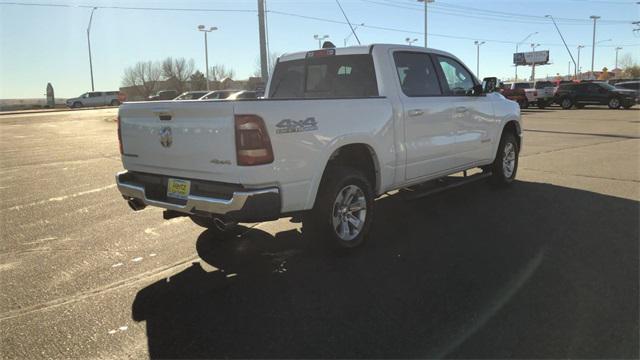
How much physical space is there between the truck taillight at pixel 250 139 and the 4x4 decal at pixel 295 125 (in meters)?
0.15

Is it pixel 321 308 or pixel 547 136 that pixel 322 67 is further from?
pixel 547 136

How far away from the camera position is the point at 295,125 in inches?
169

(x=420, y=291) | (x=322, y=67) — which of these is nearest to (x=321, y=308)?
(x=420, y=291)

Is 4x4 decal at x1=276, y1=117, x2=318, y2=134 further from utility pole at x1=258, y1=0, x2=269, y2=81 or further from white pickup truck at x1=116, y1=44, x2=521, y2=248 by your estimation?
utility pole at x1=258, y1=0, x2=269, y2=81

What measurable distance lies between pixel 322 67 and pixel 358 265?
2504 mm

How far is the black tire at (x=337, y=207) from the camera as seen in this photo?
4730mm

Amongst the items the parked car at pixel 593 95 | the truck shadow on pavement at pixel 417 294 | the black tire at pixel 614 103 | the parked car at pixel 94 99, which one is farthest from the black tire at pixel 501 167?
the parked car at pixel 94 99

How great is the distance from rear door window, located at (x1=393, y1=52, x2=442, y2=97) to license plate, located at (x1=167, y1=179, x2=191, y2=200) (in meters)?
2.60

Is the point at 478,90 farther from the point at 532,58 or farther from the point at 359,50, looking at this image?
the point at 532,58

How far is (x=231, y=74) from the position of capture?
107 meters

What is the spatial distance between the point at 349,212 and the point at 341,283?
3.13ft

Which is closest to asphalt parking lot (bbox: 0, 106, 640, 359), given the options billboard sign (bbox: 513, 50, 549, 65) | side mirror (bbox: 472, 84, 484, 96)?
side mirror (bbox: 472, 84, 484, 96)

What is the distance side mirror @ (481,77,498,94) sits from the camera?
7.14m

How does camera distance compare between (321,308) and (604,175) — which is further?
(604,175)
